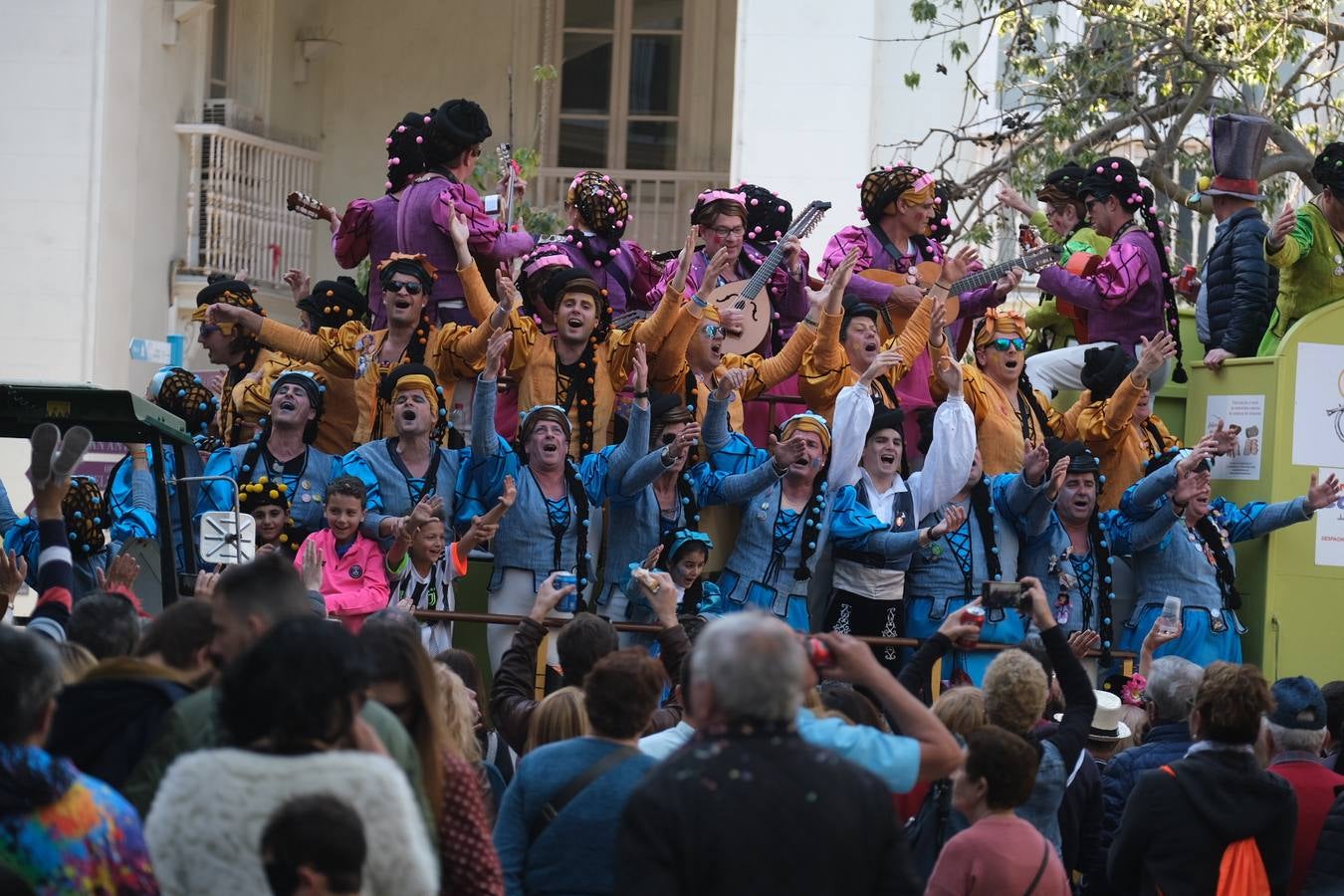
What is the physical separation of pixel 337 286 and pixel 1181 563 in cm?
459

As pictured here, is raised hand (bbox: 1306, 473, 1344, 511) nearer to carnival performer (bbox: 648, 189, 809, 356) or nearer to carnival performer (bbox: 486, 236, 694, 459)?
carnival performer (bbox: 648, 189, 809, 356)

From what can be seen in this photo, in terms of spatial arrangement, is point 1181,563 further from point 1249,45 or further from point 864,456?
point 1249,45

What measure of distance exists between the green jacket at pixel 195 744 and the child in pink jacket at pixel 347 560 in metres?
4.61

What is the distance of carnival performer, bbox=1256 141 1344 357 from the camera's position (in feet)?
36.7

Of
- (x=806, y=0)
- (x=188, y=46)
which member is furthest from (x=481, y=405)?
(x=188, y=46)

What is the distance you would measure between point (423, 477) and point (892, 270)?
3.08 m

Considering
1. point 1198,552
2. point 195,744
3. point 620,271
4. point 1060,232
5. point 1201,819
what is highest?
point 1060,232

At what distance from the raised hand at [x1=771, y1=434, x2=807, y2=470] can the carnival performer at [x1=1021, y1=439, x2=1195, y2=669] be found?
4.32 ft

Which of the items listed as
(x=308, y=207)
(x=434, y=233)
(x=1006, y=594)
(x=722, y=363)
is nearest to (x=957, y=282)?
(x=722, y=363)

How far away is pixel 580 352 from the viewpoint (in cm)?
1041

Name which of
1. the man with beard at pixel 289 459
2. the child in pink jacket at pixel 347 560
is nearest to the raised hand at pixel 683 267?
the man with beard at pixel 289 459

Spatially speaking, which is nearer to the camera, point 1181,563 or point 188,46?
point 1181,563

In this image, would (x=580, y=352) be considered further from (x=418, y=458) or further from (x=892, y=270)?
(x=892, y=270)

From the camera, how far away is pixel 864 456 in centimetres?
1030
